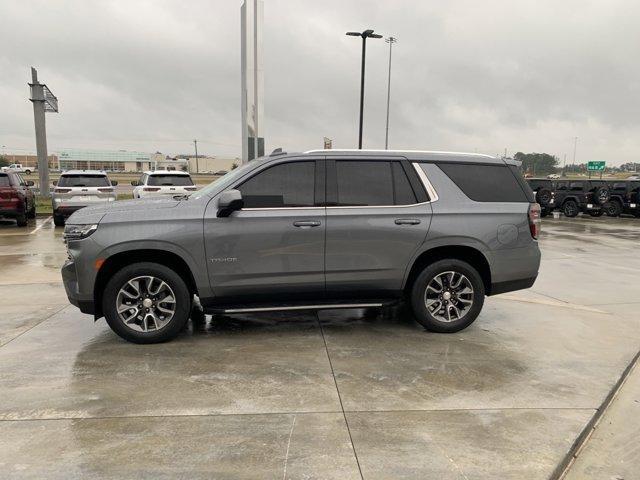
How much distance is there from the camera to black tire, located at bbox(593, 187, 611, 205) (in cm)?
2305

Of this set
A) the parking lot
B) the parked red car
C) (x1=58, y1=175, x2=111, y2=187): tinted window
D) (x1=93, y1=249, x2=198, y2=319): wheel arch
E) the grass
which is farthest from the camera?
the grass

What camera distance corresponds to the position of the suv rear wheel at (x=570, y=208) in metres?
23.2

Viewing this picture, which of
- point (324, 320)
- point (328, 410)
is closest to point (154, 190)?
point (324, 320)

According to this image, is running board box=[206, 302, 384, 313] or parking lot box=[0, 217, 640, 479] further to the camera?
running board box=[206, 302, 384, 313]

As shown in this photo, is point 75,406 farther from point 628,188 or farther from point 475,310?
point 628,188

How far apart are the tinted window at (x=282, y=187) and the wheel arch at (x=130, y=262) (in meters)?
0.89

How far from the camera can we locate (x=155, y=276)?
484 centimetres

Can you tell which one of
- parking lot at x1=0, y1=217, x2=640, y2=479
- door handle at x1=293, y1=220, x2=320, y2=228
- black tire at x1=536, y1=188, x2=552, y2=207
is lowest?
parking lot at x1=0, y1=217, x2=640, y2=479

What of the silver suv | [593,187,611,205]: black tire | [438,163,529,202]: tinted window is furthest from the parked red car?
[593,187,611,205]: black tire

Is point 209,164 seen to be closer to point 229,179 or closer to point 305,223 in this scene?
point 229,179

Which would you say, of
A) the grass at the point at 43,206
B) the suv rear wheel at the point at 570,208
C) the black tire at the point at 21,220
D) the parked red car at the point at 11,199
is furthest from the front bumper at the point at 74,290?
the suv rear wheel at the point at 570,208

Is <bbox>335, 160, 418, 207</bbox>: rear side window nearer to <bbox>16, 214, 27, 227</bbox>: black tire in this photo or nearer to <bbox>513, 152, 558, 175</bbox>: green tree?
<bbox>16, 214, 27, 227</bbox>: black tire

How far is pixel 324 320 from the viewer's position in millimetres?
5895

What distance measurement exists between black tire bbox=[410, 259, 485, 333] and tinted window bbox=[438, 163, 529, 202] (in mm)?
772
